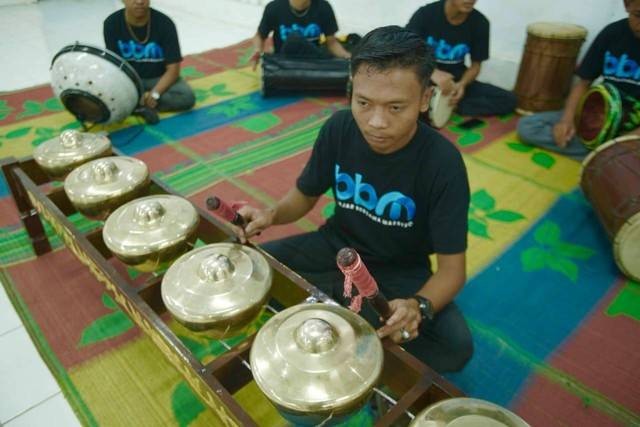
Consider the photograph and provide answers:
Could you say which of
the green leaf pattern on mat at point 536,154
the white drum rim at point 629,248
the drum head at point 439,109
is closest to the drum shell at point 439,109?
the drum head at point 439,109

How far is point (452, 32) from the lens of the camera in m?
2.56

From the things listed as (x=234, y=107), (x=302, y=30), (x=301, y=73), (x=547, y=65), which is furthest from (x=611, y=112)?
(x=234, y=107)

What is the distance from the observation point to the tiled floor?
1.18 metres

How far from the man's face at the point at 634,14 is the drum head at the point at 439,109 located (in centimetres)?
86

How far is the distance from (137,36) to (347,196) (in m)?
2.00

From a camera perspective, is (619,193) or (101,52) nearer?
(619,193)

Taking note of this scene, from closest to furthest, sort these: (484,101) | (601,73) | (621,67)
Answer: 1. (621,67)
2. (601,73)
3. (484,101)

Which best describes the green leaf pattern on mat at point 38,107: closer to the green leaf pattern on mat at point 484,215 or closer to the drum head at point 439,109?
the drum head at point 439,109

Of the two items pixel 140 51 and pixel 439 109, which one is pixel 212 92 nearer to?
pixel 140 51

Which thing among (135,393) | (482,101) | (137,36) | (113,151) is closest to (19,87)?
(137,36)

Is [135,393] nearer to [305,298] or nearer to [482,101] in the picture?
[305,298]

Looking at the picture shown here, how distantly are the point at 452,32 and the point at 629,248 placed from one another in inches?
61.5

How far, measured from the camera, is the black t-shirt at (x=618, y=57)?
2025 millimetres

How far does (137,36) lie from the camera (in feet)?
8.45
